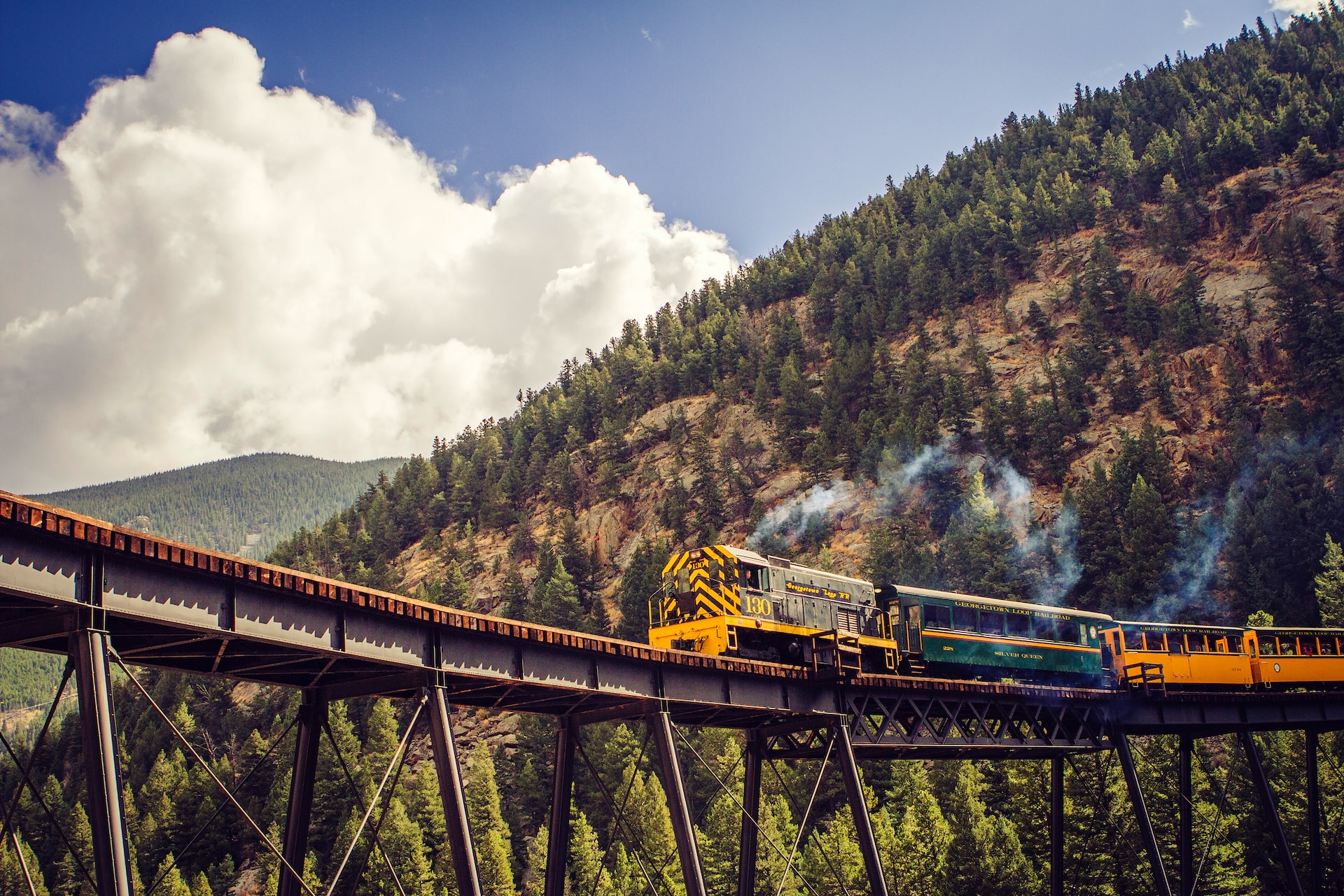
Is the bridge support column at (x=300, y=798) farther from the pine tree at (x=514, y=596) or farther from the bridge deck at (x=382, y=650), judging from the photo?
the pine tree at (x=514, y=596)

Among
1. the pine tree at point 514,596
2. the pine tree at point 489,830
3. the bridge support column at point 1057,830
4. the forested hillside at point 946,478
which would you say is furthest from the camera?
the pine tree at point 514,596

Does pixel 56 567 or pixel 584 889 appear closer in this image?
pixel 56 567

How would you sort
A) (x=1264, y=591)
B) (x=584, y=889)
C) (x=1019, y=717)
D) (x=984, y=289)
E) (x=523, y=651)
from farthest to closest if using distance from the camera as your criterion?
(x=984, y=289) < (x=1264, y=591) < (x=584, y=889) < (x=1019, y=717) < (x=523, y=651)

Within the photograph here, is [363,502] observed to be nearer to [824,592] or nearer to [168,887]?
[168,887]

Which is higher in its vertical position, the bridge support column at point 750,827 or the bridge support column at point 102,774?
the bridge support column at point 102,774

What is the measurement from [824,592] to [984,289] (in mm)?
95333

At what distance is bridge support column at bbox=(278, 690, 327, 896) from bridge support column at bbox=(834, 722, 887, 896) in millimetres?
14152

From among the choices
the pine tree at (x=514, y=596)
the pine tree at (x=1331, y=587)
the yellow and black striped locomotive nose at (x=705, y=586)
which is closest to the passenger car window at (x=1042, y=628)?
the yellow and black striped locomotive nose at (x=705, y=586)

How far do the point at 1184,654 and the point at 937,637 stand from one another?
39.3 ft

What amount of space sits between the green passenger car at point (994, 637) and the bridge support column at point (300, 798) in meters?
20.2

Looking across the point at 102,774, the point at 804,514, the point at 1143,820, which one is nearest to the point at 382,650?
the point at 102,774

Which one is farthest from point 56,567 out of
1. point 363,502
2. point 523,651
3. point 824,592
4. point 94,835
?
point 363,502

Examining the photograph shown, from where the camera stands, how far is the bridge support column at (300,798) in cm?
2006

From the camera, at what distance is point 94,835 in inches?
552
